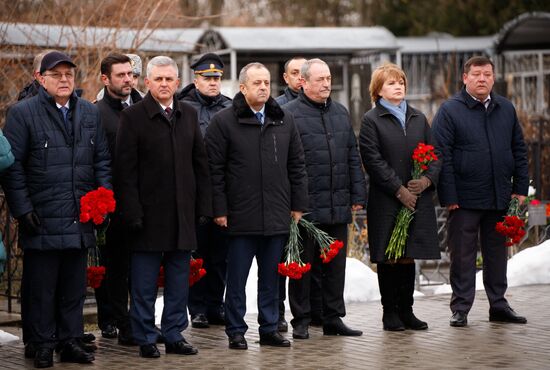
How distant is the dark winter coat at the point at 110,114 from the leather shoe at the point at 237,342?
1707 mm

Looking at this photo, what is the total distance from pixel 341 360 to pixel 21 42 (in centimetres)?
906

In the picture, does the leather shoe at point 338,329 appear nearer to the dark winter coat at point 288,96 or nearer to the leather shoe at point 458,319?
the leather shoe at point 458,319

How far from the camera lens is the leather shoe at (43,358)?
28.1ft

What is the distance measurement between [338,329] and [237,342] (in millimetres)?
987

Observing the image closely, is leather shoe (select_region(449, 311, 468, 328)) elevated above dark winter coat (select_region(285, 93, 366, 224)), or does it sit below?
below

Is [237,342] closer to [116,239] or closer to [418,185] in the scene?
[116,239]

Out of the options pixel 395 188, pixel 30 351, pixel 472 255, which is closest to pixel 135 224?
pixel 30 351

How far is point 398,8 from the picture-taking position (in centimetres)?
3309

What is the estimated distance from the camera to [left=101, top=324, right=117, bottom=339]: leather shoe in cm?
990

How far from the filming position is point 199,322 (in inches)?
411

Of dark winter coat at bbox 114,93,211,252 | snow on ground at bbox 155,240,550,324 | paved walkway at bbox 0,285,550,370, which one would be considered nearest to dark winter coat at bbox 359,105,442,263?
paved walkway at bbox 0,285,550,370

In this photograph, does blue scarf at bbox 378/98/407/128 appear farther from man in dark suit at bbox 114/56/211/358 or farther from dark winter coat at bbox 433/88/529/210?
man in dark suit at bbox 114/56/211/358

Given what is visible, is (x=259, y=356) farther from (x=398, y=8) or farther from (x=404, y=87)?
(x=398, y=8)

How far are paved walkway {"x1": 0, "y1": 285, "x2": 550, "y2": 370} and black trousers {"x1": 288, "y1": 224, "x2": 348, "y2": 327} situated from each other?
215 millimetres
